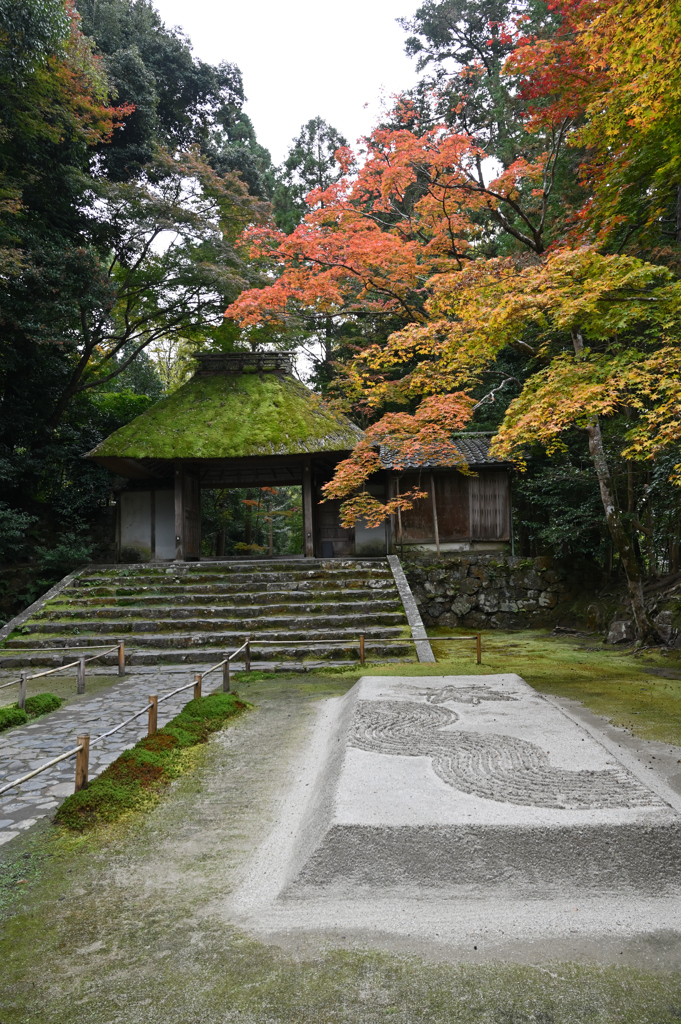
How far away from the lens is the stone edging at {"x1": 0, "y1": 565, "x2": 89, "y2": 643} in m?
9.67

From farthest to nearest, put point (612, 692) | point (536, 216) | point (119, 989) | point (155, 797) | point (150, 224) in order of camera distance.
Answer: point (150, 224) → point (536, 216) → point (612, 692) → point (155, 797) → point (119, 989)

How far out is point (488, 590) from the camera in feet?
42.4

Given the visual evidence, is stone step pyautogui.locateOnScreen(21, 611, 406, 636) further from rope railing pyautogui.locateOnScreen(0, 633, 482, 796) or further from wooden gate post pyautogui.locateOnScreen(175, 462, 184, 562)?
wooden gate post pyautogui.locateOnScreen(175, 462, 184, 562)

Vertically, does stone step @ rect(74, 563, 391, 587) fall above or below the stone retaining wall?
above

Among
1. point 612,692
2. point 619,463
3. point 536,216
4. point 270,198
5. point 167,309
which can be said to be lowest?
point 612,692

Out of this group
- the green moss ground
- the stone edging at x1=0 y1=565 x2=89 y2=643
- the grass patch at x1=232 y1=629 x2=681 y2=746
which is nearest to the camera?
the grass patch at x1=232 y1=629 x2=681 y2=746

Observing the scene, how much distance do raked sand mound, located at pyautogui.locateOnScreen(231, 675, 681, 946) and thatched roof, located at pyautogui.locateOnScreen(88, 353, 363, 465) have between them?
369 inches

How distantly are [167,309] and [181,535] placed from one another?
6196 mm

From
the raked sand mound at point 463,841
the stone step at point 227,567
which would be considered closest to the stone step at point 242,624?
the stone step at point 227,567

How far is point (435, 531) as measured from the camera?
535 inches

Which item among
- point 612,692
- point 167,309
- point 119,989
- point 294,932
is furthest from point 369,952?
point 167,309

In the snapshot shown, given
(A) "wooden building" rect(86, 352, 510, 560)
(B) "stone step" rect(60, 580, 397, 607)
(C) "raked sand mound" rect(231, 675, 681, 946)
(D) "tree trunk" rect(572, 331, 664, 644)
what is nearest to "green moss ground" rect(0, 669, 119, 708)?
(B) "stone step" rect(60, 580, 397, 607)

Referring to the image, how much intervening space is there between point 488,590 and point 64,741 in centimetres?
978

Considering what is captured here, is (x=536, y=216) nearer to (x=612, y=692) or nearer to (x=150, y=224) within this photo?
(x=150, y=224)
